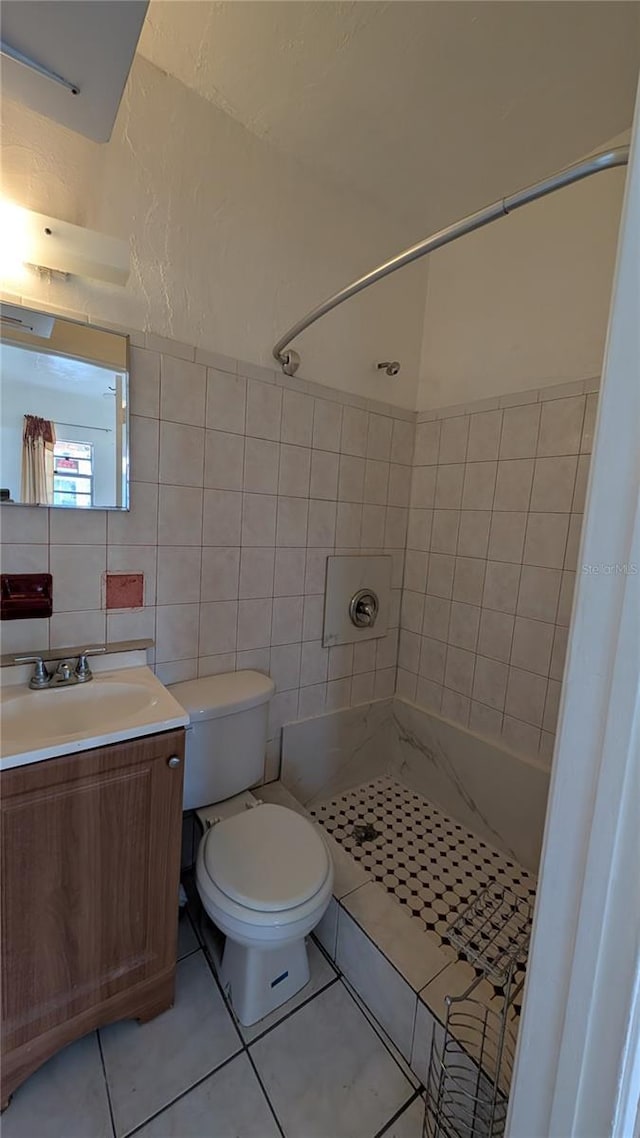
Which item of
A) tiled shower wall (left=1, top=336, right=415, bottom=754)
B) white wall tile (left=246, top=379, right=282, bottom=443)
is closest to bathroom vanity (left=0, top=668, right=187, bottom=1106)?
tiled shower wall (left=1, top=336, right=415, bottom=754)

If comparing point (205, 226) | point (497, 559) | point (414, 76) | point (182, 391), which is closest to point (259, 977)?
point (497, 559)

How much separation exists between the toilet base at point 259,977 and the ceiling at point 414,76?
2.42 meters

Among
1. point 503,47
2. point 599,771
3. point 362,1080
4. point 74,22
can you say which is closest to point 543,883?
point 599,771

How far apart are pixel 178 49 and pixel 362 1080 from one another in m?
2.78

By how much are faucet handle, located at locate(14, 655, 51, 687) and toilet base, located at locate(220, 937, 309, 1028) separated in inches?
35.3

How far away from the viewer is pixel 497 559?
5.94ft

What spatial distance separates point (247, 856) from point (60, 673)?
2.40 feet

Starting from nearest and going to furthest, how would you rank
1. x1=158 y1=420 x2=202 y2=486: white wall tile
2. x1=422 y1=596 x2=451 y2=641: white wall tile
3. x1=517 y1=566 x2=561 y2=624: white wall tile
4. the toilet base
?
the toilet base
x1=158 y1=420 x2=202 y2=486: white wall tile
x1=517 y1=566 x2=561 y2=624: white wall tile
x1=422 y1=596 x2=451 y2=641: white wall tile

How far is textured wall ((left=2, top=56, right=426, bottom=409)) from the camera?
1209 millimetres

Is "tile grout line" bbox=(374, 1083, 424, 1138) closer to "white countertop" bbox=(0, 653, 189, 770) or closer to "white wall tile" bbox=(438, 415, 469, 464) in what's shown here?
"white countertop" bbox=(0, 653, 189, 770)

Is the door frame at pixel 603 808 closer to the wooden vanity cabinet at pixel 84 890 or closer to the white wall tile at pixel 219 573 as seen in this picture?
the wooden vanity cabinet at pixel 84 890

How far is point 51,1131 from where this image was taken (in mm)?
962

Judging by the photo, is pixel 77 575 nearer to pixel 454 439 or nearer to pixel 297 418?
pixel 297 418

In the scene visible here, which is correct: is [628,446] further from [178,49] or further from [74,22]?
[178,49]
